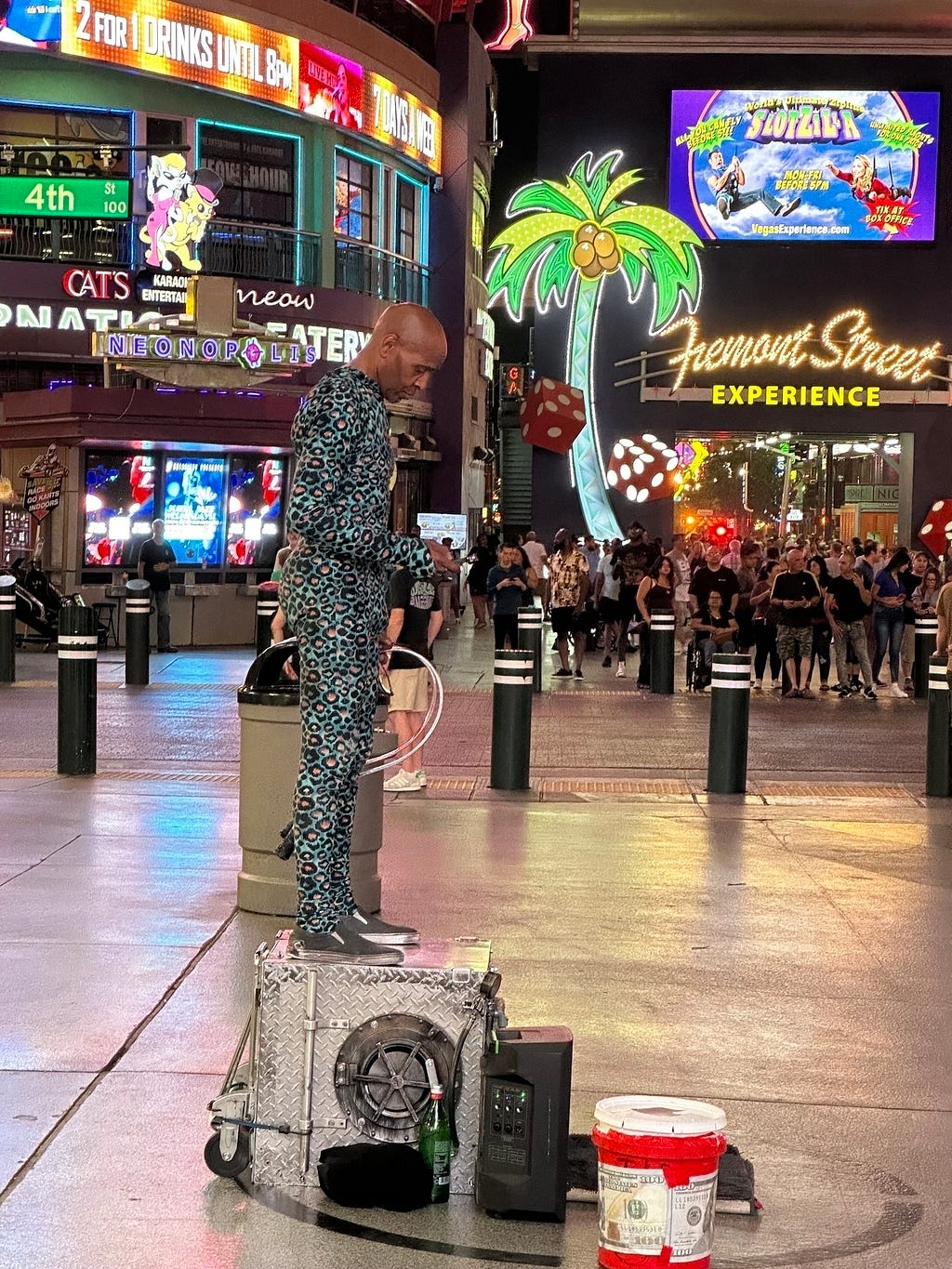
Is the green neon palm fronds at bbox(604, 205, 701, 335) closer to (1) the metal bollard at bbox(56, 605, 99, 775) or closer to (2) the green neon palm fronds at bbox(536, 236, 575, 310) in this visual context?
(2) the green neon palm fronds at bbox(536, 236, 575, 310)

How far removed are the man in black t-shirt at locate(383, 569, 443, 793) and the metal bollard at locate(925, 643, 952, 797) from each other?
3555mm

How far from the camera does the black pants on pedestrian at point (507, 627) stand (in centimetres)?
2300

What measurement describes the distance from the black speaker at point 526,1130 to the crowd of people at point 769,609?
55.3 feet

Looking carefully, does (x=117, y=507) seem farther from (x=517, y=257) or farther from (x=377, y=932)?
(x=377, y=932)

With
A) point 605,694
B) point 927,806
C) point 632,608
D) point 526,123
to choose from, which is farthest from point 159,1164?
point 526,123

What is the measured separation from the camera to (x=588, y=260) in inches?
1545

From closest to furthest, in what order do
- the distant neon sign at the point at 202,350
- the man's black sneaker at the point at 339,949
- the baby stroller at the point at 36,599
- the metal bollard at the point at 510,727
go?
the man's black sneaker at the point at 339,949
the metal bollard at the point at 510,727
the baby stroller at the point at 36,599
the distant neon sign at the point at 202,350

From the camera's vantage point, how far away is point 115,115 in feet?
106

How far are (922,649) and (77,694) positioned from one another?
12.1m

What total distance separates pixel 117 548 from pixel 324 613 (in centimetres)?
2215

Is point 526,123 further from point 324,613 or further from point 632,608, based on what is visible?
point 324,613

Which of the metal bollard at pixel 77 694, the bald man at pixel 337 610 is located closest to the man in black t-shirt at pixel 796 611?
the metal bollard at pixel 77 694

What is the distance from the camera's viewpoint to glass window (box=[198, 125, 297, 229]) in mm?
33250

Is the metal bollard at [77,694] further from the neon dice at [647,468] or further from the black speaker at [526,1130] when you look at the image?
the neon dice at [647,468]
